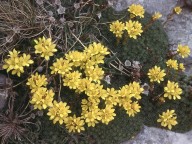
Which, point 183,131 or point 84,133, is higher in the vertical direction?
point 183,131

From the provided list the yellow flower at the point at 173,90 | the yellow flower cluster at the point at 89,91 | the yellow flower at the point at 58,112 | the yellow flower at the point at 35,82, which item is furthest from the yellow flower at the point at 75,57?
the yellow flower at the point at 173,90

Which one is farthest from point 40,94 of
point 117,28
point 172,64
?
point 172,64

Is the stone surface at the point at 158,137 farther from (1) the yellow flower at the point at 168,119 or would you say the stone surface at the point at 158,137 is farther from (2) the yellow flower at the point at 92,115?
(2) the yellow flower at the point at 92,115

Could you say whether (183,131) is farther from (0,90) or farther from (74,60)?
(0,90)

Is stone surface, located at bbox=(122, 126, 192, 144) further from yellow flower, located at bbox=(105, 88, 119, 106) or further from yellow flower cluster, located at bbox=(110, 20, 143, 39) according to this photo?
yellow flower cluster, located at bbox=(110, 20, 143, 39)

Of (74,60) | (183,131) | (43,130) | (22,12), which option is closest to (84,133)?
(43,130)

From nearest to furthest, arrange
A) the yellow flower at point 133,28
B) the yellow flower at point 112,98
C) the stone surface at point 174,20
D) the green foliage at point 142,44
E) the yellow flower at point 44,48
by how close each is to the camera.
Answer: the yellow flower at point 44,48 < the yellow flower at point 112,98 < the yellow flower at point 133,28 < the green foliage at point 142,44 < the stone surface at point 174,20
